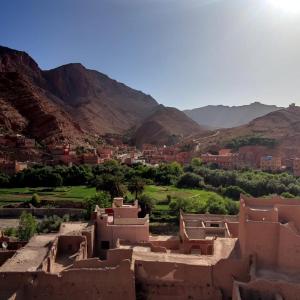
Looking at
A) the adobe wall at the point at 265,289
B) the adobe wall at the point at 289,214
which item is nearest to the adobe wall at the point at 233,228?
the adobe wall at the point at 289,214

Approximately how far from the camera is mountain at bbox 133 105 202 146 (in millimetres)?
116625

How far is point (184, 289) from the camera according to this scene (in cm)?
1492

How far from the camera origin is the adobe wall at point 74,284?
14.2 metres

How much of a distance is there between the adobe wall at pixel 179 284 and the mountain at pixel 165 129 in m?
97.5

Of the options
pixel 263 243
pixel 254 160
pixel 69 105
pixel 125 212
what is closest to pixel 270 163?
pixel 254 160

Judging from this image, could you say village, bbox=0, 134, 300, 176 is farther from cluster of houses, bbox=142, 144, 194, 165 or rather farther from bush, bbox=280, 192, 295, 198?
bush, bbox=280, 192, 295, 198

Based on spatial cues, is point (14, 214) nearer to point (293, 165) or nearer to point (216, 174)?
point (216, 174)

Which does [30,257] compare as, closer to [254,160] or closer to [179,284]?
[179,284]

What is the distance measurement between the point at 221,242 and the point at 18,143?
56686 millimetres

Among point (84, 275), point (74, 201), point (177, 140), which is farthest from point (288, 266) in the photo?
point (177, 140)

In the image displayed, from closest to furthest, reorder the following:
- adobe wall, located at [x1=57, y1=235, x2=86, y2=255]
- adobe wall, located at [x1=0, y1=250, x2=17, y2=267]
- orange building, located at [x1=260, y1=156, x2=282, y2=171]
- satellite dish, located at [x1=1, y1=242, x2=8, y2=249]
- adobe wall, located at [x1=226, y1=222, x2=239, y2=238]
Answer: adobe wall, located at [x1=0, y1=250, x2=17, y2=267] < adobe wall, located at [x1=57, y1=235, x2=86, y2=255] < satellite dish, located at [x1=1, y1=242, x2=8, y2=249] < adobe wall, located at [x1=226, y1=222, x2=239, y2=238] < orange building, located at [x1=260, y1=156, x2=282, y2=171]

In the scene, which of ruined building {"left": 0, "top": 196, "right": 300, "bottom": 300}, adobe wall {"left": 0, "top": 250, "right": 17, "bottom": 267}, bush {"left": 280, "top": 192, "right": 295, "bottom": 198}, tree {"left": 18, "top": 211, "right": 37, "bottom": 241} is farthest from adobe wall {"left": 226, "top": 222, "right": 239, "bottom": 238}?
bush {"left": 280, "top": 192, "right": 295, "bottom": 198}

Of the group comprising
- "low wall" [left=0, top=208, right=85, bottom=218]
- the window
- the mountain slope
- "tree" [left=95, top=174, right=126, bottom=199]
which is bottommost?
"low wall" [left=0, top=208, right=85, bottom=218]

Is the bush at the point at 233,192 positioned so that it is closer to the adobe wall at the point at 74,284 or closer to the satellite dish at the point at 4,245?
the satellite dish at the point at 4,245
